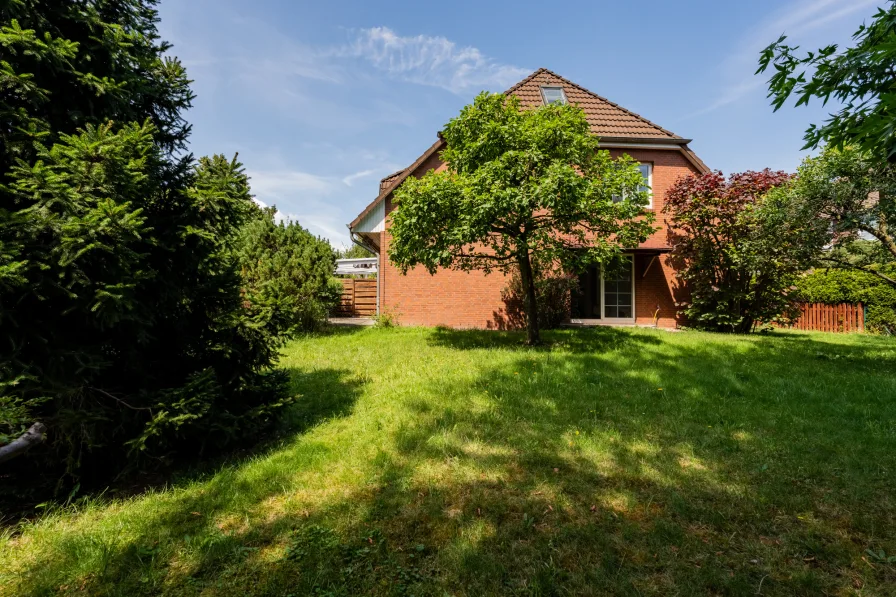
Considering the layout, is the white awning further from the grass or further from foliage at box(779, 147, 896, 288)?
foliage at box(779, 147, 896, 288)

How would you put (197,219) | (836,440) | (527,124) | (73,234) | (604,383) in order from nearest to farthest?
(73,234), (197,219), (836,440), (604,383), (527,124)

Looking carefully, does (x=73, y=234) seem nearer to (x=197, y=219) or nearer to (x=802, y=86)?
Result: (x=197, y=219)

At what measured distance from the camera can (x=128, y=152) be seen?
3053 millimetres

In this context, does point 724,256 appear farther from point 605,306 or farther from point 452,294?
point 452,294

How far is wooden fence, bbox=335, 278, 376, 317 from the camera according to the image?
55.4ft

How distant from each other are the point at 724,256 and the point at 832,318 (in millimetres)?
6709

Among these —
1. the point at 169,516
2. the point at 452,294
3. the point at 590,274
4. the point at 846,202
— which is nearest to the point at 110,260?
the point at 169,516

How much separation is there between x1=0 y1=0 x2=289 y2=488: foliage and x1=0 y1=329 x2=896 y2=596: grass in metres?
0.66

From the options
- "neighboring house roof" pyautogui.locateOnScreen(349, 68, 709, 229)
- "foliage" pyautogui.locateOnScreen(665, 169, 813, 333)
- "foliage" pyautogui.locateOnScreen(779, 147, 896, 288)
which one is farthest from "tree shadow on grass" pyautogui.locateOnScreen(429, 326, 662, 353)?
"neighboring house roof" pyautogui.locateOnScreen(349, 68, 709, 229)

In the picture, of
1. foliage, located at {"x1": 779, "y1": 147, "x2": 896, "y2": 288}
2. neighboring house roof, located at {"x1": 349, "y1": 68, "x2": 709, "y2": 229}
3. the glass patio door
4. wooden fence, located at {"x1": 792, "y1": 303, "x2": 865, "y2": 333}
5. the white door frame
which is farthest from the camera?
wooden fence, located at {"x1": 792, "y1": 303, "x2": 865, "y2": 333}

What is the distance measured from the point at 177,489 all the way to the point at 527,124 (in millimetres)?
7937

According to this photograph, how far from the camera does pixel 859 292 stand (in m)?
14.0

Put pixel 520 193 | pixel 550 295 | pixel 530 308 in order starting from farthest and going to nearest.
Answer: pixel 550 295
pixel 530 308
pixel 520 193

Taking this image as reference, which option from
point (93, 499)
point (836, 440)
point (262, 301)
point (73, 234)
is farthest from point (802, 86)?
point (93, 499)
